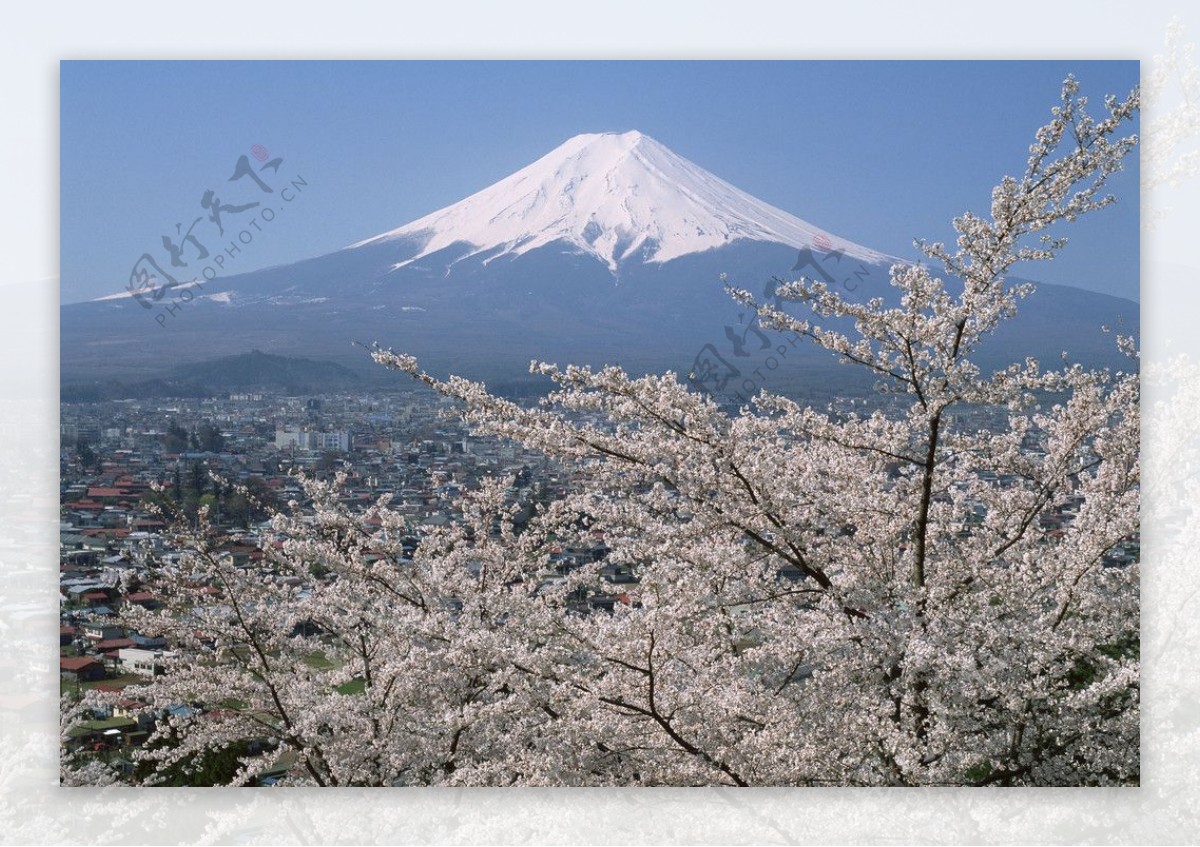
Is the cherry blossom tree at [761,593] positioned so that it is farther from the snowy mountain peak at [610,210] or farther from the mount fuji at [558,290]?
the snowy mountain peak at [610,210]

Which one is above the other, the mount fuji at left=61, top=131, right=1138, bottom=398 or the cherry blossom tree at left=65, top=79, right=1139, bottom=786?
the mount fuji at left=61, top=131, right=1138, bottom=398

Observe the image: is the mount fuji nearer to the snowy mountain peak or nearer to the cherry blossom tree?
the snowy mountain peak

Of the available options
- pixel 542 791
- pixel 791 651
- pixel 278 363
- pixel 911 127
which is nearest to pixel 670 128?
pixel 911 127

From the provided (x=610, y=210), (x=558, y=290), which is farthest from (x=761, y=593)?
(x=610, y=210)

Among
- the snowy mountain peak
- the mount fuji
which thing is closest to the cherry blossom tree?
the mount fuji

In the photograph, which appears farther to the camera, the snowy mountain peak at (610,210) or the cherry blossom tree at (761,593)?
the snowy mountain peak at (610,210)

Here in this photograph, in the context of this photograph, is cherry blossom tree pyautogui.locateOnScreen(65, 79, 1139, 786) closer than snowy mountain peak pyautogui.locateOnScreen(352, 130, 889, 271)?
Yes

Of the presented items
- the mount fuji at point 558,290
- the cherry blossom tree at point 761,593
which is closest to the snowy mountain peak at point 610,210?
the mount fuji at point 558,290
